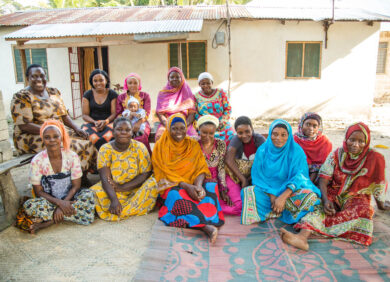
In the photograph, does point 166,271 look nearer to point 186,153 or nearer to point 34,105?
point 186,153

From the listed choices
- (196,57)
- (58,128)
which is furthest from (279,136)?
(196,57)

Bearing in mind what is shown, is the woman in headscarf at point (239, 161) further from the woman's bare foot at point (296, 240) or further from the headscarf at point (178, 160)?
the woman's bare foot at point (296, 240)

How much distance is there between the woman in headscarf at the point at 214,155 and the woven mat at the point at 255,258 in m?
0.49

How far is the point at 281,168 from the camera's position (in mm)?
2947

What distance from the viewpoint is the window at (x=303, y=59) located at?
8.59 metres

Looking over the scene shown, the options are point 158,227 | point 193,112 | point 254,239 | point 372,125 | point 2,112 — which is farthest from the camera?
point 372,125

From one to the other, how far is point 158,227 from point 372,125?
8015 mm

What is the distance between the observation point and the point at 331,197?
2877 mm

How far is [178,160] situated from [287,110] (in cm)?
676

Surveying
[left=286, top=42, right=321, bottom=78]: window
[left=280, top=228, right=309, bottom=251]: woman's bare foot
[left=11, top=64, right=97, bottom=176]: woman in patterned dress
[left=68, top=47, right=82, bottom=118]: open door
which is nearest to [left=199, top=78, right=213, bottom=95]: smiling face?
[left=11, top=64, right=97, bottom=176]: woman in patterned dress

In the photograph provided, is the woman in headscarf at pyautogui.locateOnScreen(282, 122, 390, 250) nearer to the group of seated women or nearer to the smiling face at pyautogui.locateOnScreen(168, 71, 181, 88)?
the group of seated women

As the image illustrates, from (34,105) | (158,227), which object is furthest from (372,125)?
(34,105)

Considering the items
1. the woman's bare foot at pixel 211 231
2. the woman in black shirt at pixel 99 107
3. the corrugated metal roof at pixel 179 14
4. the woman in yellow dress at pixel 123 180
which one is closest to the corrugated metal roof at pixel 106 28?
the corrugated metal roof at pixel 179 14

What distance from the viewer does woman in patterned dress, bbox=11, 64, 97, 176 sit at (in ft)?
11.2
